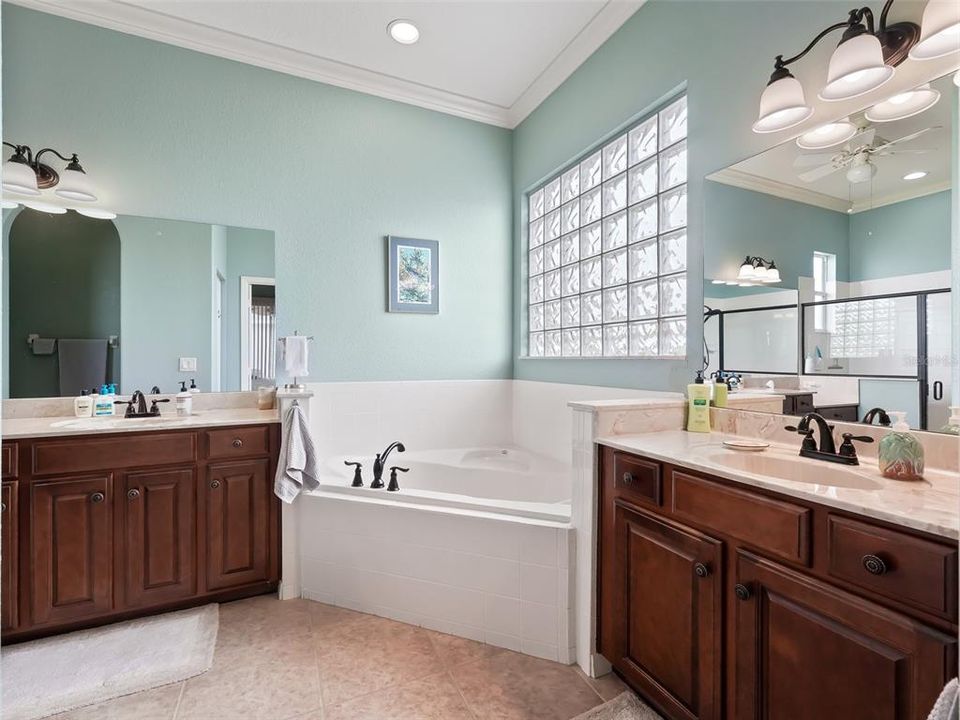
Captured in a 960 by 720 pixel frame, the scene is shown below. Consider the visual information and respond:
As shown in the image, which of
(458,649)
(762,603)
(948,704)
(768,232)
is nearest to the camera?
(948,704)

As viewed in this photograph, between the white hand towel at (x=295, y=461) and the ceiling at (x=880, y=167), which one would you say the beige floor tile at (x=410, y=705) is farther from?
the ceiling at (x=880, y=167)

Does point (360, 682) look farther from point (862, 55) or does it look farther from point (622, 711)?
point (862, 55)

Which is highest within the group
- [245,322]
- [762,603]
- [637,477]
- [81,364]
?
[245,322]

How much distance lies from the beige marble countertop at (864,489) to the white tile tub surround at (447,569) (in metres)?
0.57

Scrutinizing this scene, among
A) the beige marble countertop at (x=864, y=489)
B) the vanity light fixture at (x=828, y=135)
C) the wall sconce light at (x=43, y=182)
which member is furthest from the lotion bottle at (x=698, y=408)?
the wall sconce light at (x=43, y=182)

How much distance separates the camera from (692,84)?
233 cm

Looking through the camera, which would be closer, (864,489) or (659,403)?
(864,489)

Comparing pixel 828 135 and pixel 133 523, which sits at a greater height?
pixel 828 135

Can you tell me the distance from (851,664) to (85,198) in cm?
362

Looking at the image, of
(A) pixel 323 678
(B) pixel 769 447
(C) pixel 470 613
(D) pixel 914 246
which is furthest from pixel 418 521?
(D) pixel 914 246

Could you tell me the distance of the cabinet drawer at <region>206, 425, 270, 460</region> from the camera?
2471mm

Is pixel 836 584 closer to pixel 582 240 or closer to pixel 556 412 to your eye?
pixel 556 412

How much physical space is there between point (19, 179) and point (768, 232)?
338cm

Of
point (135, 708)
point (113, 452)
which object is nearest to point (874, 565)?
point (135, 708)
